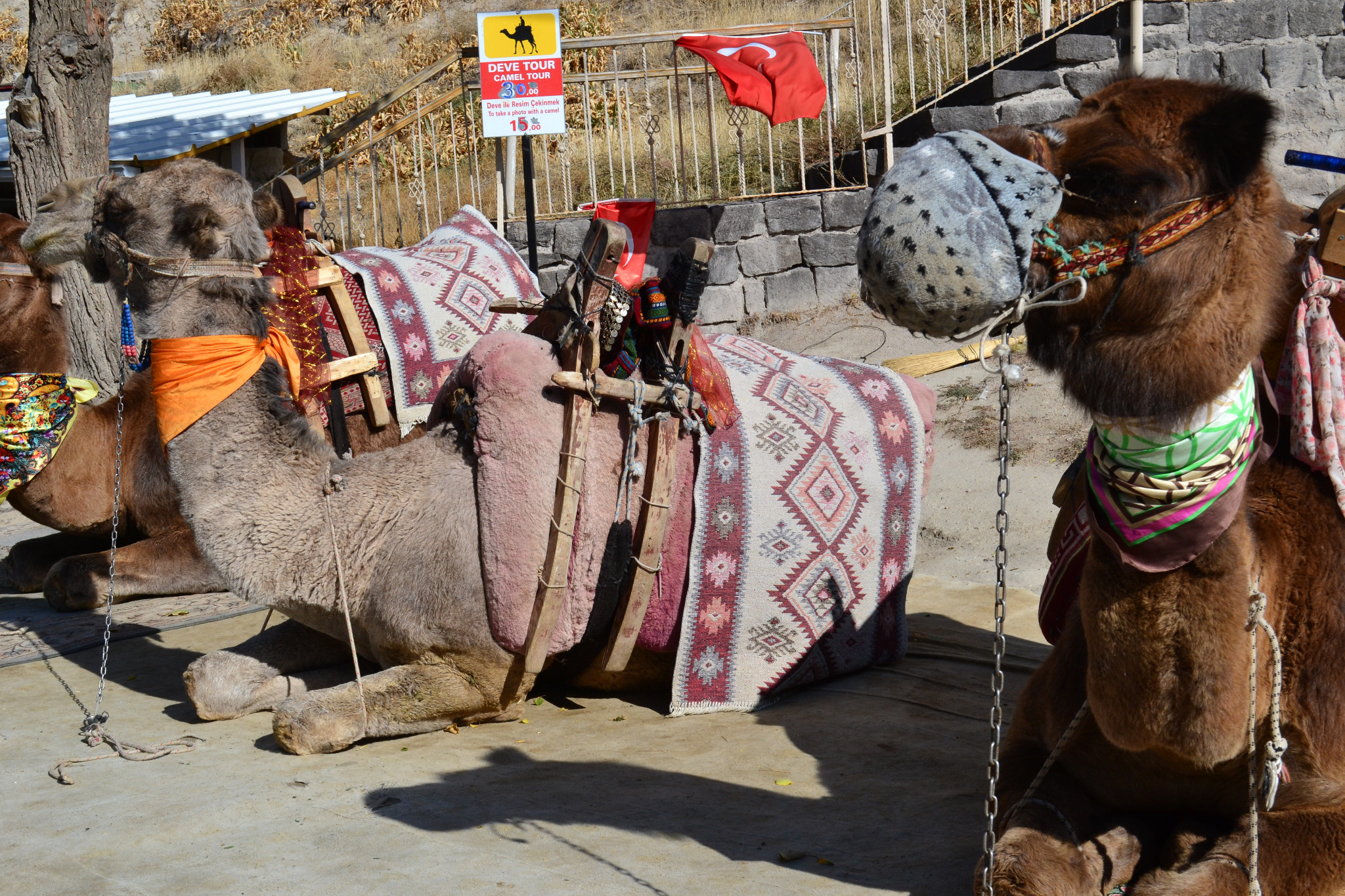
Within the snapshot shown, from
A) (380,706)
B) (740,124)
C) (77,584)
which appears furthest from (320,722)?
(740,124)

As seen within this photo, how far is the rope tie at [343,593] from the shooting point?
3723 mm

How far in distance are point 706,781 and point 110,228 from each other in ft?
9.04

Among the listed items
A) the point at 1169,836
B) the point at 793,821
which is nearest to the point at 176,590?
the point at 793,821

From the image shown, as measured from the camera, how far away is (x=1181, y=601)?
201cm

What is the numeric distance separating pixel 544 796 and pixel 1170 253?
2.30 m

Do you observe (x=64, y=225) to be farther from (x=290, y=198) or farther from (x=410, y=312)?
(x=410, y=312)

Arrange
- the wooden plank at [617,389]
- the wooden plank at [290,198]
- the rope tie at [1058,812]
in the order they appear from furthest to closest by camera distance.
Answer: the wooden plank at [290,198] < the wooden plank at [617,389] < the rope tie at [1058,812]

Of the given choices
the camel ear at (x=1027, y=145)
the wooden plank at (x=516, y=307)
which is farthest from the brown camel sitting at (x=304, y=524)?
the camel ear at (x=1027, y=145)

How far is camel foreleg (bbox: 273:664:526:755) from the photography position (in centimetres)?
367

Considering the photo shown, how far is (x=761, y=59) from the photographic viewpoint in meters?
10.2

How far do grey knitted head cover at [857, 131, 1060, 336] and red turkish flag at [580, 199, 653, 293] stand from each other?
2.07 meters

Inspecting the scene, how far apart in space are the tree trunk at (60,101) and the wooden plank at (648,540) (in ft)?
20.2

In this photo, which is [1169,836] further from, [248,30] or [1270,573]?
[248,30]

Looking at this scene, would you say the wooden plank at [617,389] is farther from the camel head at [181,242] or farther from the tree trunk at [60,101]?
the tree trunk at [60,101]
